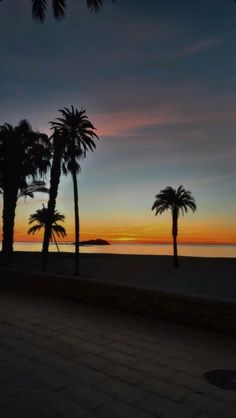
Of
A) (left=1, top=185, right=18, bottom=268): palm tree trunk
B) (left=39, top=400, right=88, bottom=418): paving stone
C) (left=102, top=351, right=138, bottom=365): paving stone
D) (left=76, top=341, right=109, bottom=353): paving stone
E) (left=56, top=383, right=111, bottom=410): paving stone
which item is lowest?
(left=39, top=400, right=88, bottom=418): paving stone

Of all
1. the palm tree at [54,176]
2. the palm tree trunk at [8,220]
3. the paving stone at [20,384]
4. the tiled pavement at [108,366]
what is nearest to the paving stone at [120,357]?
the tiled pavement at [108,366]

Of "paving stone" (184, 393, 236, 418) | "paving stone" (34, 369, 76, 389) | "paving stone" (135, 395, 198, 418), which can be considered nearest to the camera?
"paving stone" (135, 395, 198, 418)

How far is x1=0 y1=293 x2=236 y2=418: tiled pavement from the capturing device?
4.73 metres

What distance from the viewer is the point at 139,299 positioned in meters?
10.1

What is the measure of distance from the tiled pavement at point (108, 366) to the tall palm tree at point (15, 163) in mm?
21785

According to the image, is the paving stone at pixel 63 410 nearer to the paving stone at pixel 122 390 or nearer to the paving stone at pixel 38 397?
the paving stone at pixel 38 397

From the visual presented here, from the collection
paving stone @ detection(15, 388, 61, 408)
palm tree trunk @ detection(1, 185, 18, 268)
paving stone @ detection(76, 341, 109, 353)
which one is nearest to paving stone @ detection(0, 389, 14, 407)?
paving stone @ detection(15, 388, 61, 408)

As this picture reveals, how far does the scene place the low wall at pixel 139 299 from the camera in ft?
27.7

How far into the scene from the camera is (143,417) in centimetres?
448

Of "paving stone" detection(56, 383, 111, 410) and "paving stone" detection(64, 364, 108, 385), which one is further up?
"paving stone" detection(64, 364, 108, 385)

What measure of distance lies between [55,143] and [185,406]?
28439 millimetres

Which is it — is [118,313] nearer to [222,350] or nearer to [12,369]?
[222,350]

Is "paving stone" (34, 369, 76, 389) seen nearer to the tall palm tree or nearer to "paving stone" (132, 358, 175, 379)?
"paving stone" (132, 358, 175, 379)

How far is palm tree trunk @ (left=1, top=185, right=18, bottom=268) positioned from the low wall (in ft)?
57.0
